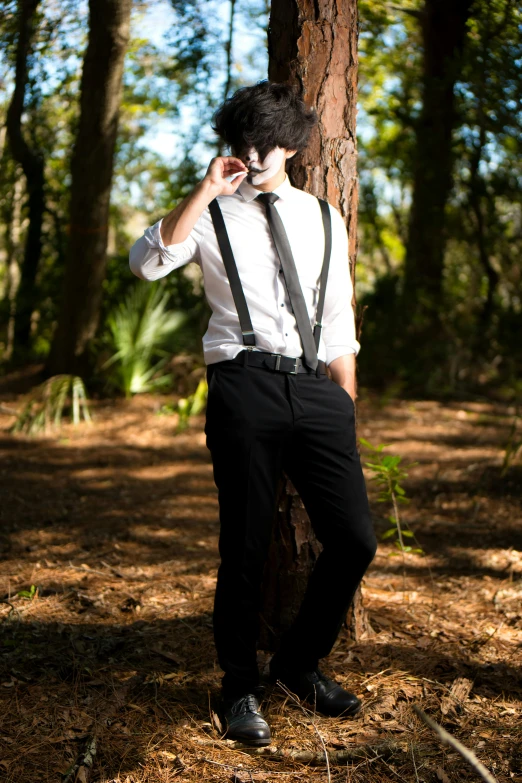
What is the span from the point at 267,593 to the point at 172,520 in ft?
6.71

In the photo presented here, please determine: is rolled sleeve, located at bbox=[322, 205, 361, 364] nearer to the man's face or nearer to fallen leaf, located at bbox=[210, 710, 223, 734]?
the man's face

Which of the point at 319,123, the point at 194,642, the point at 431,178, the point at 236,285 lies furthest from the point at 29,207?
the point at 236,285

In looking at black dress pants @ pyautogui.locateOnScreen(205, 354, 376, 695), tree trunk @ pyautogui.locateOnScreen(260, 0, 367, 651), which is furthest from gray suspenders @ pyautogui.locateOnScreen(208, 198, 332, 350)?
tree trunk @ pyautogui.locateOnScreen(260, 0, 367, 651)

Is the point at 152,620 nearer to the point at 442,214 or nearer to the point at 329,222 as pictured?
the point at 329,222

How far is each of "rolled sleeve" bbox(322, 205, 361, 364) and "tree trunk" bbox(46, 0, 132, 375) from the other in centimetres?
587

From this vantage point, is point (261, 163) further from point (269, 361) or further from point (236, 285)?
point (269, 361)

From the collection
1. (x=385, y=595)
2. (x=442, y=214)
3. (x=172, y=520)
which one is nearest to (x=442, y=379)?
(x=442, y=214)

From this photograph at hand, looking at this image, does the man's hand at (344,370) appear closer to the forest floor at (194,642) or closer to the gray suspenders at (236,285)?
the gray suspenders at (236,285)

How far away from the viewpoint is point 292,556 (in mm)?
2998

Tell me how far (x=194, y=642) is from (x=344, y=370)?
4.50 ft

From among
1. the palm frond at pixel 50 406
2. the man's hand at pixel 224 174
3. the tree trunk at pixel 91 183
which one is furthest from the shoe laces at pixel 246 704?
the tree trunk at pixel 91 183

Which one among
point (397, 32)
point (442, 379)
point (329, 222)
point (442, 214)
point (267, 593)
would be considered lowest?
point (267, 593)

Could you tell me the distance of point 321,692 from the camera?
264 cm

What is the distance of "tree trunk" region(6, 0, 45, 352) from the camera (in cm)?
911
